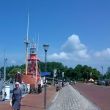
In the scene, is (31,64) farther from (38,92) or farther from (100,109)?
(100,109)

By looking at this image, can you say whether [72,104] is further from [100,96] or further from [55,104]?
[100,96]

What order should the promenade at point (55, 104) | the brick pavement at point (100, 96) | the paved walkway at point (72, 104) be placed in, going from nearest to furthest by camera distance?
the promenade at point (55, 104)
the paved walkway at point (72, 104)
the brick pavement at point (100, 96)

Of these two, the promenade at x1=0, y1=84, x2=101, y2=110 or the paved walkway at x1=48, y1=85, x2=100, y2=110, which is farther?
the paved walkway at x1=48, y1=85, x2=100, y2=110

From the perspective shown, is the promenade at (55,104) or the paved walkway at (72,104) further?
the paved walkway at (72,104)

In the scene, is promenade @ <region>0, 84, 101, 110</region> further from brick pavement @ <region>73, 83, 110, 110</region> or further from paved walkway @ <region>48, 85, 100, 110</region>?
brick pavement @ <region>73, 83, 110, 110</region>

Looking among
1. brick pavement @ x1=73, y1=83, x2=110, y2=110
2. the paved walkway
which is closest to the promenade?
the paved walkway

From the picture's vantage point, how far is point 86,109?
86.1 ft

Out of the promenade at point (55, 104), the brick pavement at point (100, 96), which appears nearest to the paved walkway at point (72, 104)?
the promenade at point (55, 104)

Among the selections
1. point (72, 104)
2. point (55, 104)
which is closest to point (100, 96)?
point (72, 104)

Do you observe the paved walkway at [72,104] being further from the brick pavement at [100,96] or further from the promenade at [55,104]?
the brick pavement at [100,96]

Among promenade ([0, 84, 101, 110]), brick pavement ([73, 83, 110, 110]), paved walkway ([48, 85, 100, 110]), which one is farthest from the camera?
brick pavement ([73, 83, 110, 110])

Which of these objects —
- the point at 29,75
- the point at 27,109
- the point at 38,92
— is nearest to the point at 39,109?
the point at 27,109

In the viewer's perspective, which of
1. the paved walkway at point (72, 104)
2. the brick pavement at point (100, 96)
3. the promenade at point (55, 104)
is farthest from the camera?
the brick pavement at point (100, 96)

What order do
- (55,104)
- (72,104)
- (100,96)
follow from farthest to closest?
(100,96) < (72,104) < (55,104)
